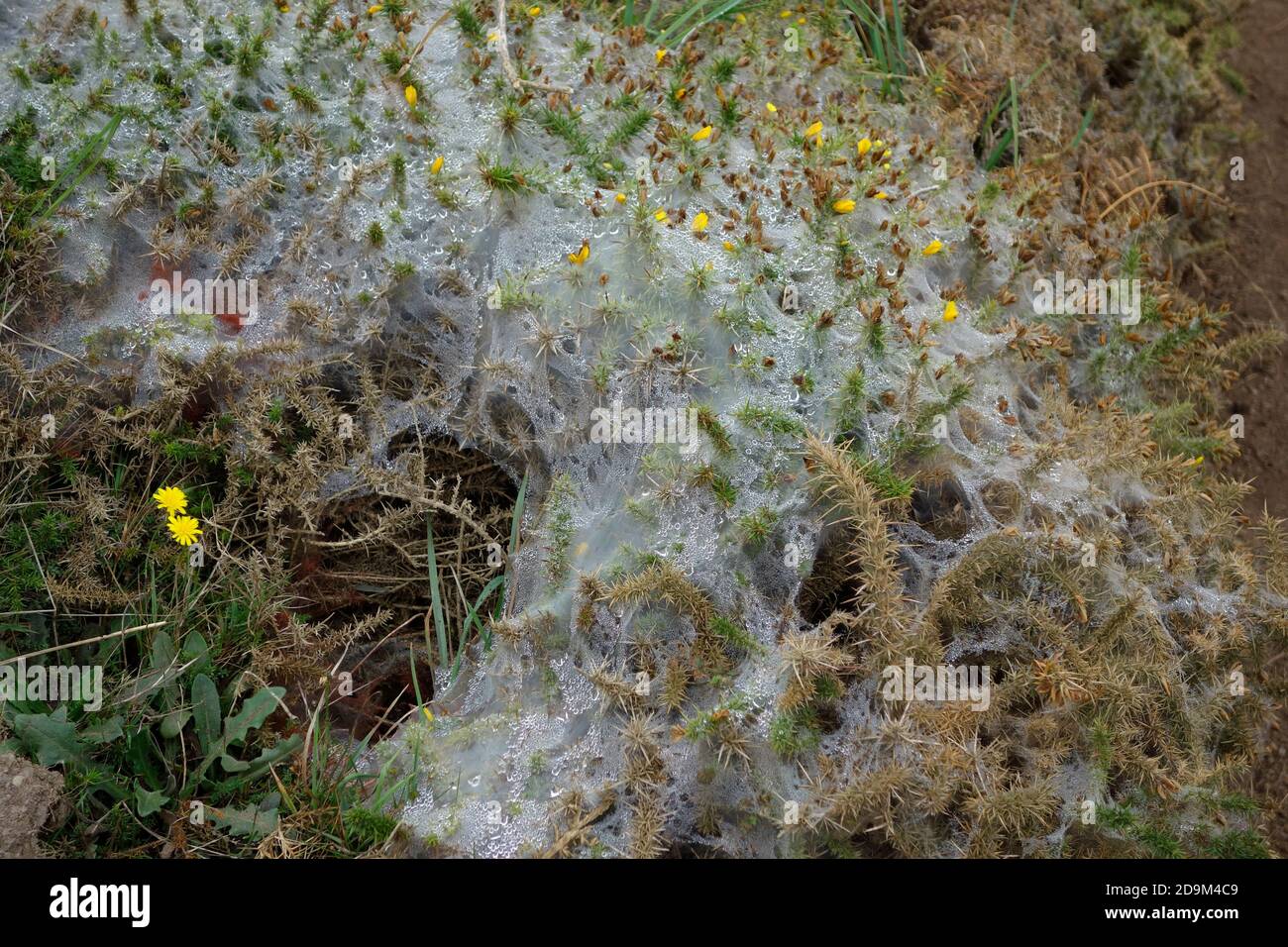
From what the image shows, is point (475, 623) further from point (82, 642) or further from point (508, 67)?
point (508, 67)

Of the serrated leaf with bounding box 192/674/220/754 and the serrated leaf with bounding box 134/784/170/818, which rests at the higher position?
the serrated leaf with bounding box 192/674/220/754

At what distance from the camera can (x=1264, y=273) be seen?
206 inches

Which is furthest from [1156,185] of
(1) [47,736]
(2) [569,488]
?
(1) [47,736]

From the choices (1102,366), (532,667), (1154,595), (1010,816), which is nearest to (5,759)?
(532,667)

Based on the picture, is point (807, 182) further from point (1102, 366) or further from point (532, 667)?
point (532, 667)

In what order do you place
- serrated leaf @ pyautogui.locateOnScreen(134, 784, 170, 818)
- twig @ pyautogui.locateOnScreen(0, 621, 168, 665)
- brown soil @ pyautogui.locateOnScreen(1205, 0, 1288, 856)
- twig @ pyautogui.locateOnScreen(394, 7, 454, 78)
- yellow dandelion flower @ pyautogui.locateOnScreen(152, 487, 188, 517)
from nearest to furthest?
serrated leaf @ pyautogui.locateOnScreen(134, 784, 170, 818)
twig @ pyautogui.locateOnScreen(0, 621, 168, 665)
yellow dandelion flower @ pyautogui.locateOnScreen(152, 487, 188, 517)
twig @ pyautogui.locateOnScreen(394, 7, 454, 78)
brown soil @ pyautogui.locateOnScreen(1205, 0, 1288, 856)

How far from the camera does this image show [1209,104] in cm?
541

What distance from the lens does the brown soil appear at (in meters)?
4.23

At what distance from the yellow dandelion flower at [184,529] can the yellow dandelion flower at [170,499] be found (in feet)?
0.15

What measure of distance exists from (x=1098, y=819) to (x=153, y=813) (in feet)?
10.4

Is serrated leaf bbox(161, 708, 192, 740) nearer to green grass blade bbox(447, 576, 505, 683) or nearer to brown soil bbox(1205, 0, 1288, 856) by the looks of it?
green grass blade bbox(447, 576, 505, 683)

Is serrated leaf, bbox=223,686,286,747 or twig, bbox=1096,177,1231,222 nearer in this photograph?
serrated leaf, bbox=223,686,286,747

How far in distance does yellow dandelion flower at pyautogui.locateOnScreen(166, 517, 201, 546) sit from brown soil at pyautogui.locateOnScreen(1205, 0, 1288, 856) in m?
4.32

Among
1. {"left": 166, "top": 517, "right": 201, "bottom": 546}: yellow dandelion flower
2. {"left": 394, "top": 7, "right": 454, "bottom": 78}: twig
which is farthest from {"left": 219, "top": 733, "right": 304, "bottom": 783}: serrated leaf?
{"left": 394, "top": 7, "right": 454, "bottom": 78}: twig
